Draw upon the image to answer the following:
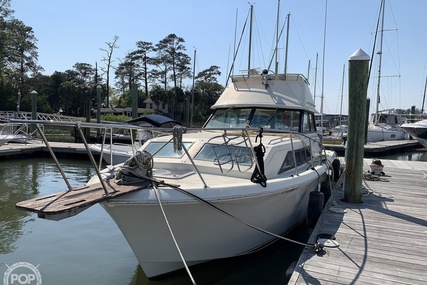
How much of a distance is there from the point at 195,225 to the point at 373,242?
2.72m

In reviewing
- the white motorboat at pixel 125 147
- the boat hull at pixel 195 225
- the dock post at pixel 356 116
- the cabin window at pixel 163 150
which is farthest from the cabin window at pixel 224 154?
the white motorboat at pixel 125 147

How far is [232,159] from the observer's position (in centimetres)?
579

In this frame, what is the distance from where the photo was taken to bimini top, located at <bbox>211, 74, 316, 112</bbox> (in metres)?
8.13

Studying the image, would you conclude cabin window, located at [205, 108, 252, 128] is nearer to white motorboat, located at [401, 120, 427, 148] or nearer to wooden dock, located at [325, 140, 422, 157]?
wooden dock, located at [325, 140, 422, 157]

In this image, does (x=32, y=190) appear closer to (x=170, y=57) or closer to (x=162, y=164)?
(x=162, y=164)

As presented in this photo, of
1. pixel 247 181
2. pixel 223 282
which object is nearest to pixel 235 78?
pixel 247 181

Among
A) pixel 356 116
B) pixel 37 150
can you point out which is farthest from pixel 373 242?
pixel 37 150

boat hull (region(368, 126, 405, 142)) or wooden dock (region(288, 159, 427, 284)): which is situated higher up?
boat hull (region(368, 126, 405, 142))

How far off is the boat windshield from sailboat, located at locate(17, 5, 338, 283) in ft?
1.06

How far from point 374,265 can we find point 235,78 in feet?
19.3

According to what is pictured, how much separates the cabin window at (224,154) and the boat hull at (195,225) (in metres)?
0.72

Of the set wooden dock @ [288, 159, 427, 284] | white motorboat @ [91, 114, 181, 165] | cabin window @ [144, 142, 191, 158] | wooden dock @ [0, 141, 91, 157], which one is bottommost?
wooden dock @ [0, 141, 91, 157]

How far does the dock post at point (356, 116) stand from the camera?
7277 mm

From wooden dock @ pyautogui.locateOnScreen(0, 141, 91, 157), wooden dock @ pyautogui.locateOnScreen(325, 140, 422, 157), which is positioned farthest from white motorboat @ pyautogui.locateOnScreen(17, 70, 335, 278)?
wooden dock @ pyautogui.locateOnScreen(325, 140, 422, 157)
